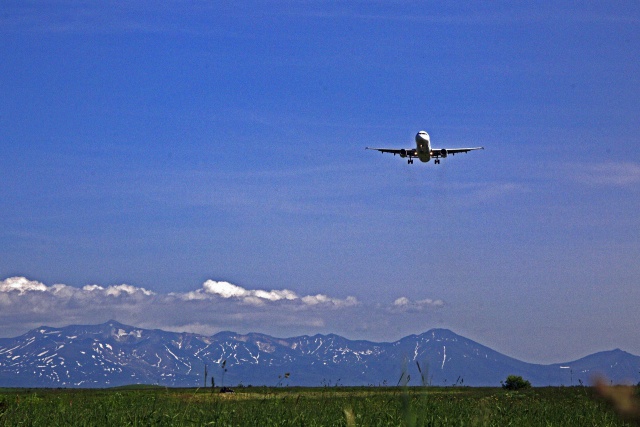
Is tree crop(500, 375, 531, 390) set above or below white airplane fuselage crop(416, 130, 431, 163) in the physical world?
below

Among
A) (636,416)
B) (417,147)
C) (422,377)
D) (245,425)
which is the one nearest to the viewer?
(636,416)

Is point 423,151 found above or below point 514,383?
above

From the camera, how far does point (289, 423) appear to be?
56.4 ft

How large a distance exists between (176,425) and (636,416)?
542 inches

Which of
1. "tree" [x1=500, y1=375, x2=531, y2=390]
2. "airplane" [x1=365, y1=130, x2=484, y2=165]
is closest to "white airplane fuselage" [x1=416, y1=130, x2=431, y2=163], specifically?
"airplane" [x1=365, y1=130, x2=484, y2=165]

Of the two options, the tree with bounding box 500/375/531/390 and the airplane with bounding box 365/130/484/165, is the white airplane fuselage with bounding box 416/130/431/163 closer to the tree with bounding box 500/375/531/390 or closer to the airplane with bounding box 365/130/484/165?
the airplane with bounding box 365/130/484/165

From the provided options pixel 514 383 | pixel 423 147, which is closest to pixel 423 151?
pixel 423 147

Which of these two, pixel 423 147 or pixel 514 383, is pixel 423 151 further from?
pixel 514 383

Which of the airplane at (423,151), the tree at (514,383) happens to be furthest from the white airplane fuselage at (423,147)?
the tree at (514,383)

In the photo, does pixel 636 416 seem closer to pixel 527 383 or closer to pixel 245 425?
pixel 245 425

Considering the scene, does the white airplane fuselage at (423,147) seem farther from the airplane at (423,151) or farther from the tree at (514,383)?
the tree at (514,383)

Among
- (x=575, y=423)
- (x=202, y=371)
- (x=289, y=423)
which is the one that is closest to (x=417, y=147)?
(x=575, y=423)

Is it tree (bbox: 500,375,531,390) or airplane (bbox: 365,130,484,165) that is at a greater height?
airplane (bbox: 365,130,484,165)

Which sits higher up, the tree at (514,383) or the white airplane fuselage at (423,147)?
the white airplane fuselage at (423,147)
